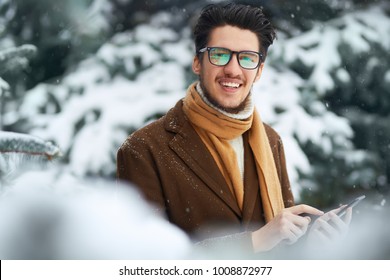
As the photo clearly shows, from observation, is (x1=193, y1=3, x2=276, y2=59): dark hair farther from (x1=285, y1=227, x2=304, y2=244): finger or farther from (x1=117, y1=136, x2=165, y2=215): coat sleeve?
(x1=285, y1=227, x2=304, y2=244): finger

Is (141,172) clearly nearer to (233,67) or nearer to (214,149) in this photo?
(214,149)

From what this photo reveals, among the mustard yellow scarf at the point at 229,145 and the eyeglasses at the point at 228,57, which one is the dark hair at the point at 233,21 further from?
the mustard yellow scarf at the point at 229,145

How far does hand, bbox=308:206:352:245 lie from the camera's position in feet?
4.45

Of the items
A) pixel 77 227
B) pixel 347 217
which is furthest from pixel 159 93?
pixel 347 217

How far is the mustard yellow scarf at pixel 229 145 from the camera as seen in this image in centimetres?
150

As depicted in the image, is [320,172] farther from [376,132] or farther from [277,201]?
[277,201]

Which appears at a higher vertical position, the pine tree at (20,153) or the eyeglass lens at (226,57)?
the eyeglass lens at (226,57)

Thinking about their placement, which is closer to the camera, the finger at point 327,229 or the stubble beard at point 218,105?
the finger at point 327,229

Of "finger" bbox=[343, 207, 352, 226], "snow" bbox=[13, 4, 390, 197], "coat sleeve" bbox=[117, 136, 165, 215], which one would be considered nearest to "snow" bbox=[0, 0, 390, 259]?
"snow" bbox=[13, 4, 390, 197]

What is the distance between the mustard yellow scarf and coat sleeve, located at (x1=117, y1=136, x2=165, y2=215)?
17cm

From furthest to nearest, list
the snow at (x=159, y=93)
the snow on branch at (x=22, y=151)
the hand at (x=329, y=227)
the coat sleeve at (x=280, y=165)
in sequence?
the snow at (x=159, y=93)
the coat sleeve at (x=280, y=165)
the hand at (x=329, y=227)
the snow on branch at (x=22, y=151)

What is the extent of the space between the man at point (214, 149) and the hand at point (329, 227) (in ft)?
0.52

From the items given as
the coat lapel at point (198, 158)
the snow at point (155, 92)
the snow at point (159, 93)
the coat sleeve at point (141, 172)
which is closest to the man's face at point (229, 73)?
the coat lapel at point (198, 158)

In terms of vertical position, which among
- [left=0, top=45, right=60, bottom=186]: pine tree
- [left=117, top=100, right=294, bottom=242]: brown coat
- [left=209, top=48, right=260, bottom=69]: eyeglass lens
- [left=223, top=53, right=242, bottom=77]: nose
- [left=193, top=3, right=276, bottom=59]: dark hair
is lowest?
[left=117, top=100, right=294, bottom=242]: brown coat
